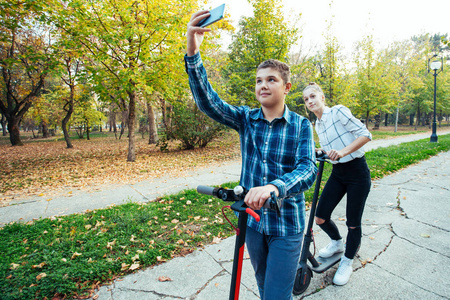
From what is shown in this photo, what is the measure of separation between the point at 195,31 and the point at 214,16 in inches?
6.8

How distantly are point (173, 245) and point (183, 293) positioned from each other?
87 cm

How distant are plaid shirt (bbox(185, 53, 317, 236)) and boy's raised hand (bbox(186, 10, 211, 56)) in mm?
51

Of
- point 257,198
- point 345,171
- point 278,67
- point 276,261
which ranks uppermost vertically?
Result: point 278,67

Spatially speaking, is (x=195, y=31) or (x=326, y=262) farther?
(x=326, y=262)

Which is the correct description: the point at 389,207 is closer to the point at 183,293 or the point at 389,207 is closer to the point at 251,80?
the point at 183,293

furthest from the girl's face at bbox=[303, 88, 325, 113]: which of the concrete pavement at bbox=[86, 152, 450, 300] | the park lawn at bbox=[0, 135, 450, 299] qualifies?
the park lawn at bbox=[0, 135, 450, 299]

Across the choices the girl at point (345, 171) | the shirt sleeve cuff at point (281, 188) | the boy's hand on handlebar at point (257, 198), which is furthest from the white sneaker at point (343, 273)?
the boy's hand on handlebar at point (257, 198)

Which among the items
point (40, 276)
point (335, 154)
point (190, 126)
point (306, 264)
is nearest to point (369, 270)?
point (306, 264)

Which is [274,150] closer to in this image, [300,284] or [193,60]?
[193,60]

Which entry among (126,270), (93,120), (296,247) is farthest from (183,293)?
(93,120)

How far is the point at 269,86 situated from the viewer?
156 centimetres

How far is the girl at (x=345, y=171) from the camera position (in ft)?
8.17

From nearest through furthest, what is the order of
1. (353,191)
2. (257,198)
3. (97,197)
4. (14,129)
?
(257,198) < (353,191) < (97,197) < (14,129)

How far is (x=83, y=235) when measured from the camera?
346 cm
